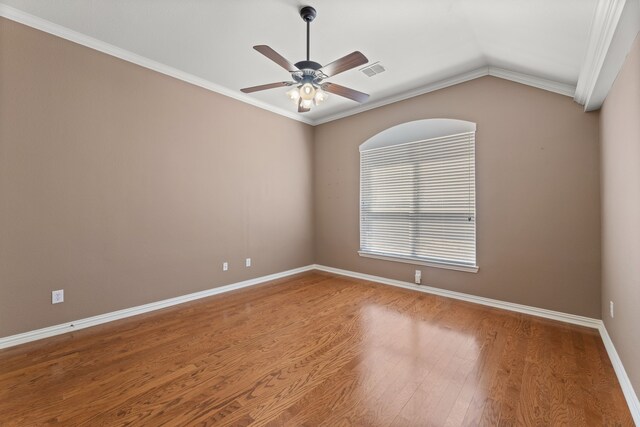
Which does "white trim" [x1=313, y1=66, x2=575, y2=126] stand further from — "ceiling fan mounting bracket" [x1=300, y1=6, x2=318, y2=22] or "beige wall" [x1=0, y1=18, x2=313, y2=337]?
"ceiling fan mounting bracket" [x1=300, y1=6, x2=318, y2=22]

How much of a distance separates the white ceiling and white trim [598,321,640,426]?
95.7 inches

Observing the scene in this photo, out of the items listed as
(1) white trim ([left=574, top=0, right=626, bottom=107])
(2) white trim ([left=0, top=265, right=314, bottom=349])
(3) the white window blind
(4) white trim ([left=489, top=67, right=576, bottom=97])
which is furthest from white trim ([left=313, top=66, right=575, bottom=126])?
(2) white trim ([left=0, top=265, right=314, bottom=349])

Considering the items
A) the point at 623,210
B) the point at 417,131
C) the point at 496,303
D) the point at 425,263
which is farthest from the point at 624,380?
the point at 417,131

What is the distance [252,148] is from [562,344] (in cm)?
438

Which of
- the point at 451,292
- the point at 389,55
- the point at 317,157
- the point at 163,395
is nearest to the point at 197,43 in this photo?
the point at 389,55

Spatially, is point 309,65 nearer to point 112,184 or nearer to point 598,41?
point 598,41

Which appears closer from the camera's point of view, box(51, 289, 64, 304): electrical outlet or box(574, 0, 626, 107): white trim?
box(574, 0, 626, 107): white trim

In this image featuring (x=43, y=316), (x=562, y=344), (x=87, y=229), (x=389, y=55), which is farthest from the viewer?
(x=389, y=55)

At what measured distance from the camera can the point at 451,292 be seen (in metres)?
3.70

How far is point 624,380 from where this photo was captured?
1.84 meters

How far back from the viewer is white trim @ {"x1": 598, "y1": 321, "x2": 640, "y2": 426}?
1589mm

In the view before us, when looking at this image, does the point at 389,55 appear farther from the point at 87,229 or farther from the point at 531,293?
the point at 87,229

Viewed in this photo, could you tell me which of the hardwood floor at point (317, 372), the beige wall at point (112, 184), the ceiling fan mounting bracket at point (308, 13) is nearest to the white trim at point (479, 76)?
the beige wall at point (112, 184)

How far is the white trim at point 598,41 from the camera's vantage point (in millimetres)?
1554
